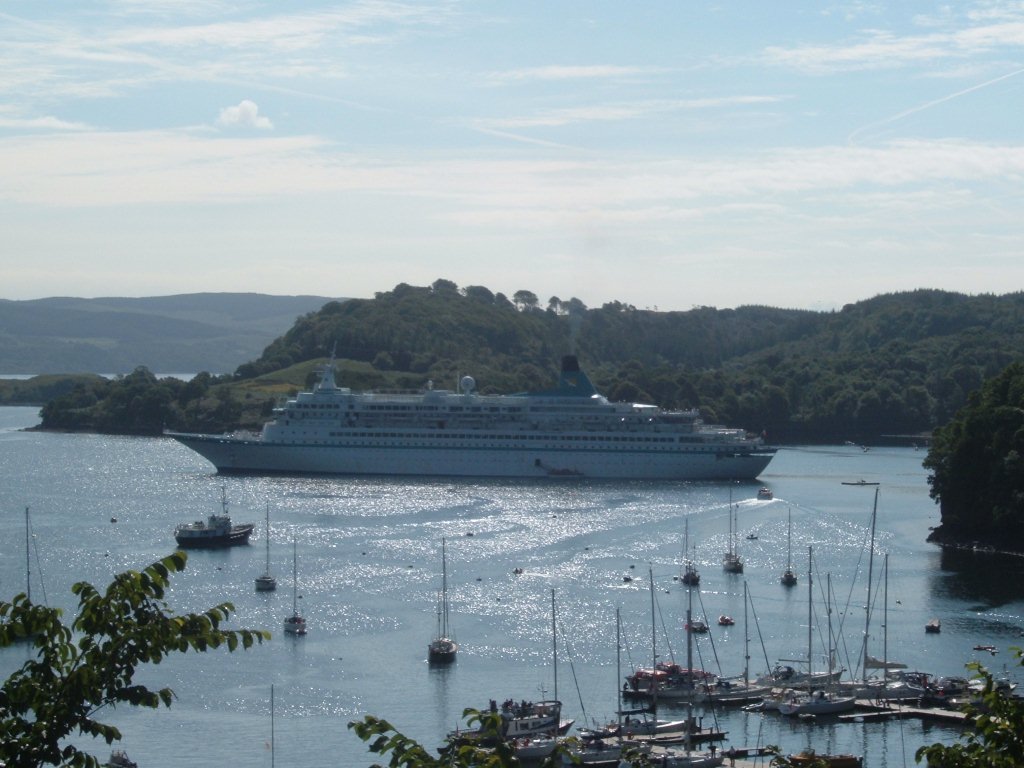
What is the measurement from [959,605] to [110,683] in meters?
33.3

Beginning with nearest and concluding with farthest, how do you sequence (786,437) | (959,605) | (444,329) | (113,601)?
(113,601) < (959,605) < (786,437) < (444,329)

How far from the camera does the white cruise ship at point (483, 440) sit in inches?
2766

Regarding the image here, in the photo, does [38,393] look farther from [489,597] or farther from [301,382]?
[489,597]

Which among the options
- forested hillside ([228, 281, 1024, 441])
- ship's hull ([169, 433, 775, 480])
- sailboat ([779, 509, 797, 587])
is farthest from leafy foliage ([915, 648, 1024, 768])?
forested hillside ([228, 281, 1024, 441])

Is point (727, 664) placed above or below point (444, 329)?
below

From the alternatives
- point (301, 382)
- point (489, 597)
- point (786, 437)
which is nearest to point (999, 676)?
point (489, 597)

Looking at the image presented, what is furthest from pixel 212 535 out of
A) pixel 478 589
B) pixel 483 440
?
pixel 483 440

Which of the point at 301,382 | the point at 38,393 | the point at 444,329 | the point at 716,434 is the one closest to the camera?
the point at 716,434

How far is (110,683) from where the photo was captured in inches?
→ 286

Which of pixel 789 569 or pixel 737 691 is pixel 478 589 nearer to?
pixel 789 569

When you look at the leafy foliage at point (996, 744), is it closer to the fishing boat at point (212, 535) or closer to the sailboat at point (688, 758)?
the sailboat at point (688, 758)

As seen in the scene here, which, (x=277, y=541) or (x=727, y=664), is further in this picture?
(x=277, y=541)

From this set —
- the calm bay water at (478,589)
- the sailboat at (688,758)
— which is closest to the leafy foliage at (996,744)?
the sailboat at (688,758)

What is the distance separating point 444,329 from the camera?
Answer: 431 ft
